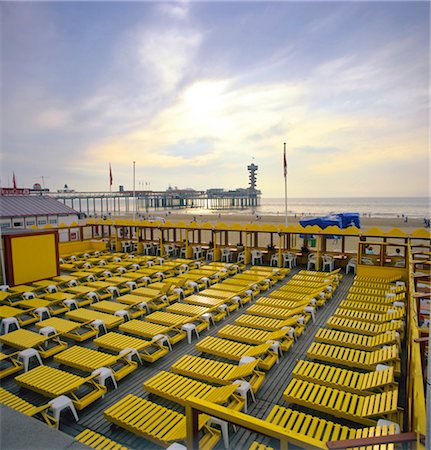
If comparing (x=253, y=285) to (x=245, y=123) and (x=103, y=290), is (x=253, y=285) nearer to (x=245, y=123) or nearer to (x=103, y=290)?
(x=103, y=290)

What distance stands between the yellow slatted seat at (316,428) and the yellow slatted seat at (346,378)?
97 cm

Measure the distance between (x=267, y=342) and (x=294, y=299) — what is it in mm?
3909

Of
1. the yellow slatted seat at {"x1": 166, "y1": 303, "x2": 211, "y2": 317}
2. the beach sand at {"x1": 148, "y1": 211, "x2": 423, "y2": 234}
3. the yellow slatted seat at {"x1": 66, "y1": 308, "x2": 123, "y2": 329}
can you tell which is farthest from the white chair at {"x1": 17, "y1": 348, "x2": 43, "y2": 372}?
the beach sand at {"x1": 148, "y1": 211, "x2": 423, "y2": 234}

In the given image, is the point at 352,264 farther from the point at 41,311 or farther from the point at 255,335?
the point at 41,311

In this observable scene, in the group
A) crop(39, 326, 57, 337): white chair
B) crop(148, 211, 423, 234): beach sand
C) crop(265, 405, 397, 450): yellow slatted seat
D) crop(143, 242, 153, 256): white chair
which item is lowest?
crop(265, 405, 397, 450): yellow slatted seat

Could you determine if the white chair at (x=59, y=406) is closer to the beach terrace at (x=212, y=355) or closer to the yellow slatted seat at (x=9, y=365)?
the beach terrace at (x=212, y=355)

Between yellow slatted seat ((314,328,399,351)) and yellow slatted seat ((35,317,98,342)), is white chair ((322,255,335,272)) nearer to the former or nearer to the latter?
yellow slatted seat ((314,328,399,351))

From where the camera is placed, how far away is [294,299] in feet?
36.0

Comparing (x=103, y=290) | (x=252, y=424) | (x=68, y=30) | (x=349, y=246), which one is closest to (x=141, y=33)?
(x=68, y=30)

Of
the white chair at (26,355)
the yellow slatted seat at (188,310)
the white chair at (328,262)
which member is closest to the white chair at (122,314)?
the yellow slatted seat at (188,310)

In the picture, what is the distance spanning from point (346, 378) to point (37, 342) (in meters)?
6.97

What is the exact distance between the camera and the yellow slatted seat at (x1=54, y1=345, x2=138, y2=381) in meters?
6.68

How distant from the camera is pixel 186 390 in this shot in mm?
5840

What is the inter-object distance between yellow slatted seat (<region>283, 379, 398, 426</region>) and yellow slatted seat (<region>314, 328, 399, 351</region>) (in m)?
1.89
